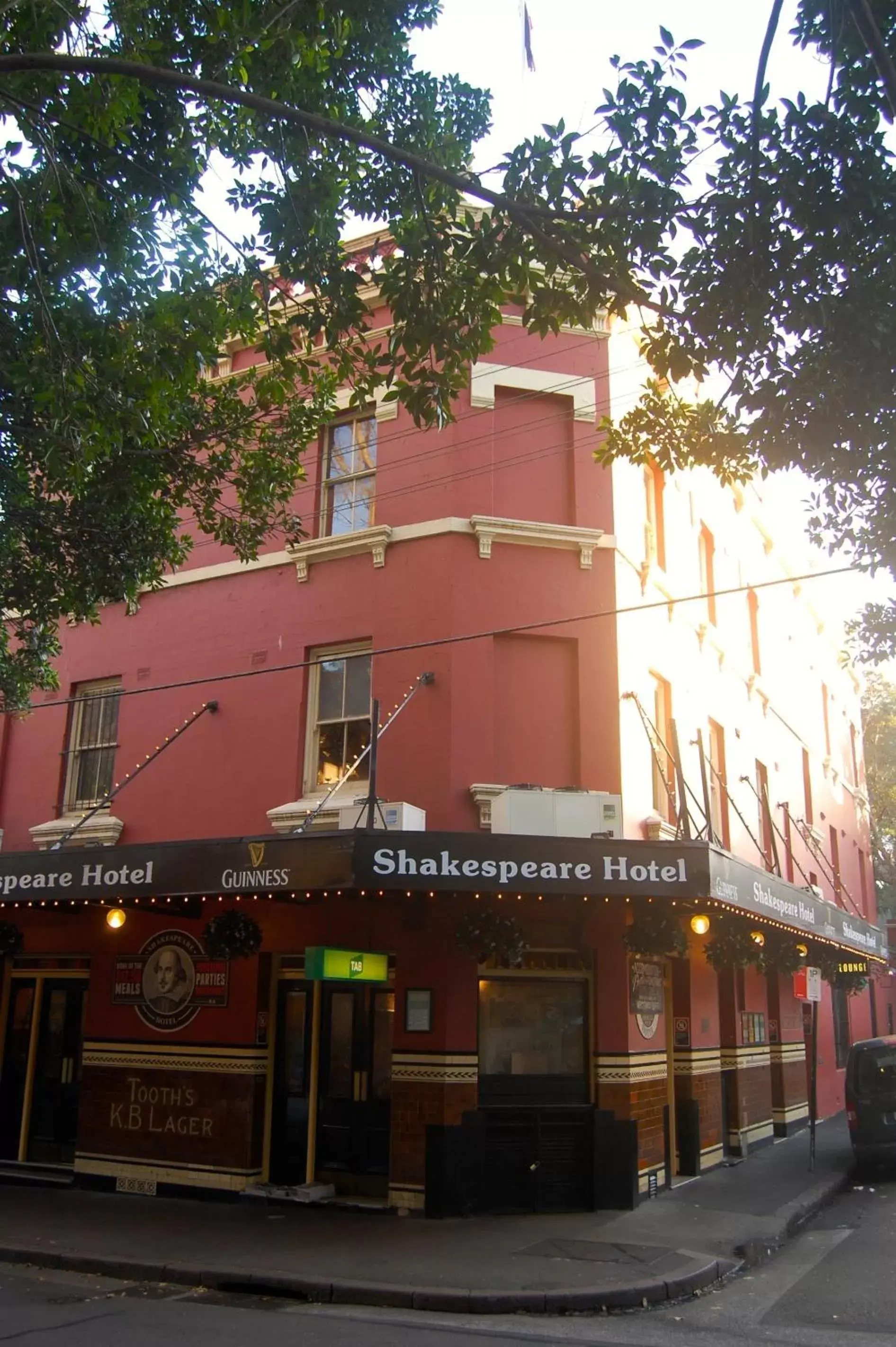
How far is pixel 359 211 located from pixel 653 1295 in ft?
29.2

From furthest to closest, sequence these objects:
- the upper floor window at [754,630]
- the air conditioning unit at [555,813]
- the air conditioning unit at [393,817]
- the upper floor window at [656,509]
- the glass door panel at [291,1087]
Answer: the upper floor window at [754,630]
the upper floor window at [656,509]
the glass door panel at [291,1087]
the air conditioning unit at [555,813]
the air conditioning unit at [393,817]

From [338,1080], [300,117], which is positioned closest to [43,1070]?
[338,1080]

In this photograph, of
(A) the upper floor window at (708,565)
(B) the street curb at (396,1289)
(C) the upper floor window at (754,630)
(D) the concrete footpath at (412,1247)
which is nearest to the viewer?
(B) the street curb at (396,1289)

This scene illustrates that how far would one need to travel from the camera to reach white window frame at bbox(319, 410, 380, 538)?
1491 centimetres

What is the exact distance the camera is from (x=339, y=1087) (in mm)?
13250

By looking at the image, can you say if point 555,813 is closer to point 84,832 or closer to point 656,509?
point 656,509

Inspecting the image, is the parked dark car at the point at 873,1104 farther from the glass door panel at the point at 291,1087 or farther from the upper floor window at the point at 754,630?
the glass door panel at the point at 291,1087

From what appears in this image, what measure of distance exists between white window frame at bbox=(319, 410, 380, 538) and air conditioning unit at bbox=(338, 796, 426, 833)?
3790 millimetres

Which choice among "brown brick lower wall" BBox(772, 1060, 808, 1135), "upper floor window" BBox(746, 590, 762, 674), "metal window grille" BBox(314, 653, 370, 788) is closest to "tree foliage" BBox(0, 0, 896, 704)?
A: "metal window grille" BBox(314, 653, 370, 788)

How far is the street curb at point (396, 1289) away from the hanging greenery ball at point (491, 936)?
343cm

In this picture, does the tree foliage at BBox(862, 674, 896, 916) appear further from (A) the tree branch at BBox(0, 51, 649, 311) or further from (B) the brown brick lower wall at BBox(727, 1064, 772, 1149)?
(A) the tree branch at BBox(0, 51, 649, 311)

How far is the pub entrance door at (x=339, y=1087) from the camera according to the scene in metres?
12.9

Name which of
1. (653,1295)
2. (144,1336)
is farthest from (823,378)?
(144,1336)

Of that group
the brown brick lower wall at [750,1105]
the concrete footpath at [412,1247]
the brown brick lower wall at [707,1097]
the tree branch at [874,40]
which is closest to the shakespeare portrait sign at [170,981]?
the concrete footpath at [412,1247]
